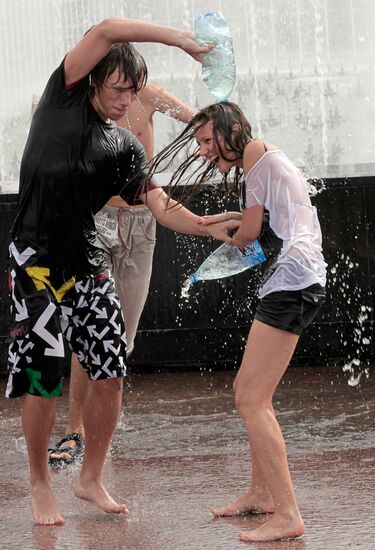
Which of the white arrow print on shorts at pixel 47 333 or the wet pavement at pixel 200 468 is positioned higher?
the white arrow print on shorts at pixel 47 333

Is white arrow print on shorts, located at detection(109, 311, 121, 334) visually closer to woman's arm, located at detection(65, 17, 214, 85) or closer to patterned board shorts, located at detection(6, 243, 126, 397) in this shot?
patterned board shorts, located at detection(6, 243, 126, 397)

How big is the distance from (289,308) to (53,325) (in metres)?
0.89

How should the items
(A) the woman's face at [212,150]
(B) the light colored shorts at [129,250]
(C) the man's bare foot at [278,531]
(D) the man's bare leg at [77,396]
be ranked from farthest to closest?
(B) the light colored shorts at [129,250], (D) the man's bare leg at [77,396], (A) the woman's face at [212,150], (C) the man's bare foot at [278,531]

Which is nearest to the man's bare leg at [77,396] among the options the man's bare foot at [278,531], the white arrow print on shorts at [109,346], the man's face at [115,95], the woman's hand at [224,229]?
the white arrow print on shorts at [109,346]

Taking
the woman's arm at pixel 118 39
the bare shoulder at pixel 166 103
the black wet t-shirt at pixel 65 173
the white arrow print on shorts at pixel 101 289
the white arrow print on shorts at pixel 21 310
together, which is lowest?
the white arrow print on shorts at pixel 21 310

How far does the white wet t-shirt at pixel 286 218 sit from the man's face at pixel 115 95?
572 mm

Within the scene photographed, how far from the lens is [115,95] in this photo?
4820mm

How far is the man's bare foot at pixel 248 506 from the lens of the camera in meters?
4.77

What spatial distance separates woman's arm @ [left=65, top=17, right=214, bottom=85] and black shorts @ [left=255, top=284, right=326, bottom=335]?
0.92 m

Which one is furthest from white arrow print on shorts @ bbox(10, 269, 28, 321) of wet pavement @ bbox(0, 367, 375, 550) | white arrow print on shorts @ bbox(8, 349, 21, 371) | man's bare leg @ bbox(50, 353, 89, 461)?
man's bare leg @ bbox(50, 353, 89, 461)

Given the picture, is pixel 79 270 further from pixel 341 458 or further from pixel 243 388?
pixel 341 458

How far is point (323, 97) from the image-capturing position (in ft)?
46.4

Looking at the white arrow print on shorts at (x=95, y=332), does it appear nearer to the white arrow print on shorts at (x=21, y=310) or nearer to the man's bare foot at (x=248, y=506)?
the white arrow print on shorts at (x=21, y=310)

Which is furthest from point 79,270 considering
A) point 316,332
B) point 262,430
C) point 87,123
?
point 316,332
